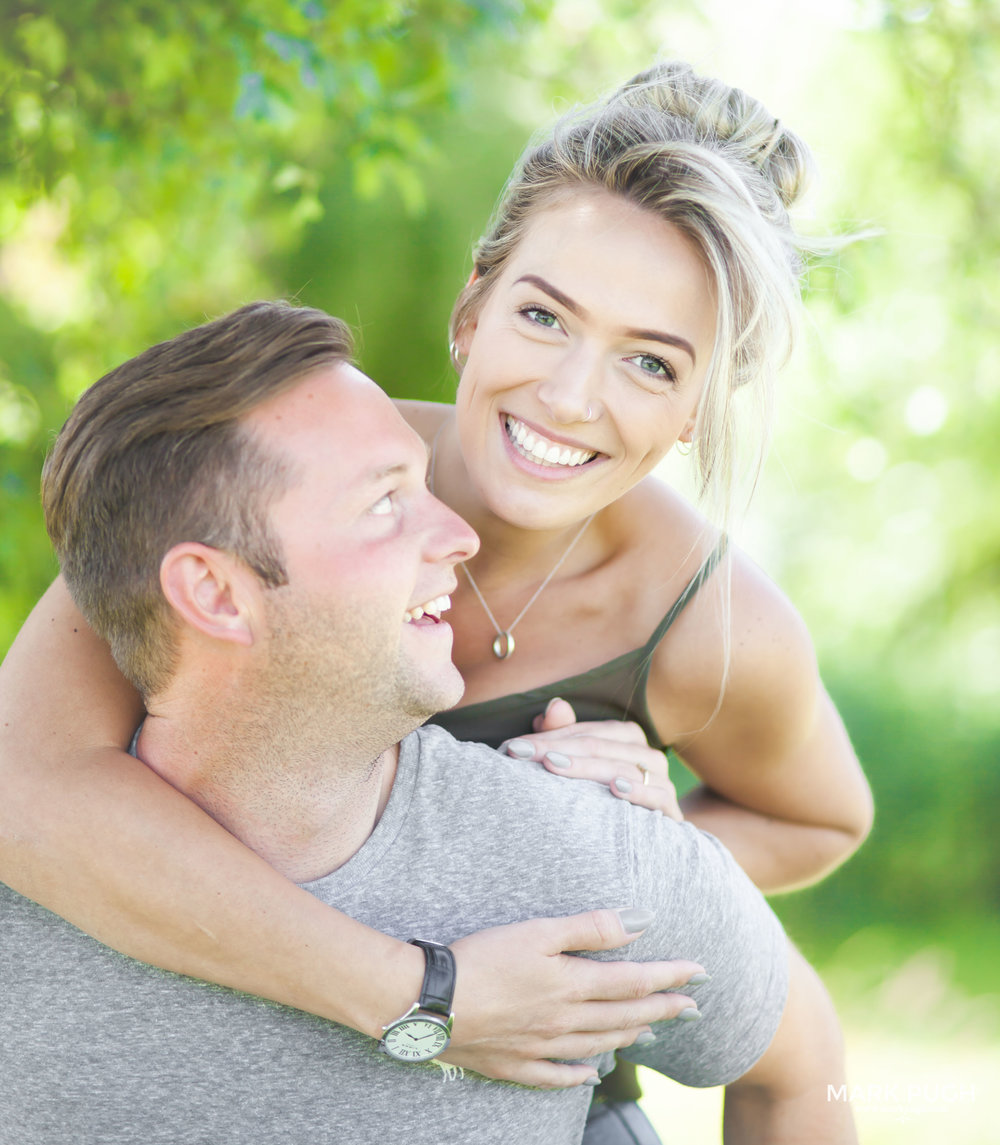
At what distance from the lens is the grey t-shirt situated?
4.83 ft

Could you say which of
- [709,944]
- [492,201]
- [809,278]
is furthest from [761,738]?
[492,201]

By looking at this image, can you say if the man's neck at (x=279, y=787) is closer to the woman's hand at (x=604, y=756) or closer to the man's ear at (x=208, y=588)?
the man's ear at (x=208, y=588)

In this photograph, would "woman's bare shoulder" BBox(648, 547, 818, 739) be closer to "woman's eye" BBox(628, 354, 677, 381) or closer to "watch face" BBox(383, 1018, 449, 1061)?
"woman's eye" BBox(628, 354, 677, 381)

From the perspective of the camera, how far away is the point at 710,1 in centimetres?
490

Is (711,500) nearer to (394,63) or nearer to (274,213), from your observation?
(394,63)

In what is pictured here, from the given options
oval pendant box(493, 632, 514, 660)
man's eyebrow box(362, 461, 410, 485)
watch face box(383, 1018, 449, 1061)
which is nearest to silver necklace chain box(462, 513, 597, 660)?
oval pendant box(493, 632, 514, 660)

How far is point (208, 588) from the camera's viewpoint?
1486 mm

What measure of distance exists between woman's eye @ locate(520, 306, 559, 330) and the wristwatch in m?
1.14

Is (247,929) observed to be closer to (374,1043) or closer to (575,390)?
(374,1043)

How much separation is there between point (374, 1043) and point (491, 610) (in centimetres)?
112

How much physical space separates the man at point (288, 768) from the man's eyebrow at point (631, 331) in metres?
0.52

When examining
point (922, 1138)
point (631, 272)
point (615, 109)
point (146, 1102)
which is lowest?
point (922, 1138)

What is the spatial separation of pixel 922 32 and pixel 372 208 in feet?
8.68

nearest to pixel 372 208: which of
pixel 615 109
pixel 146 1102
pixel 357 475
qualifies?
pixel 615 109
